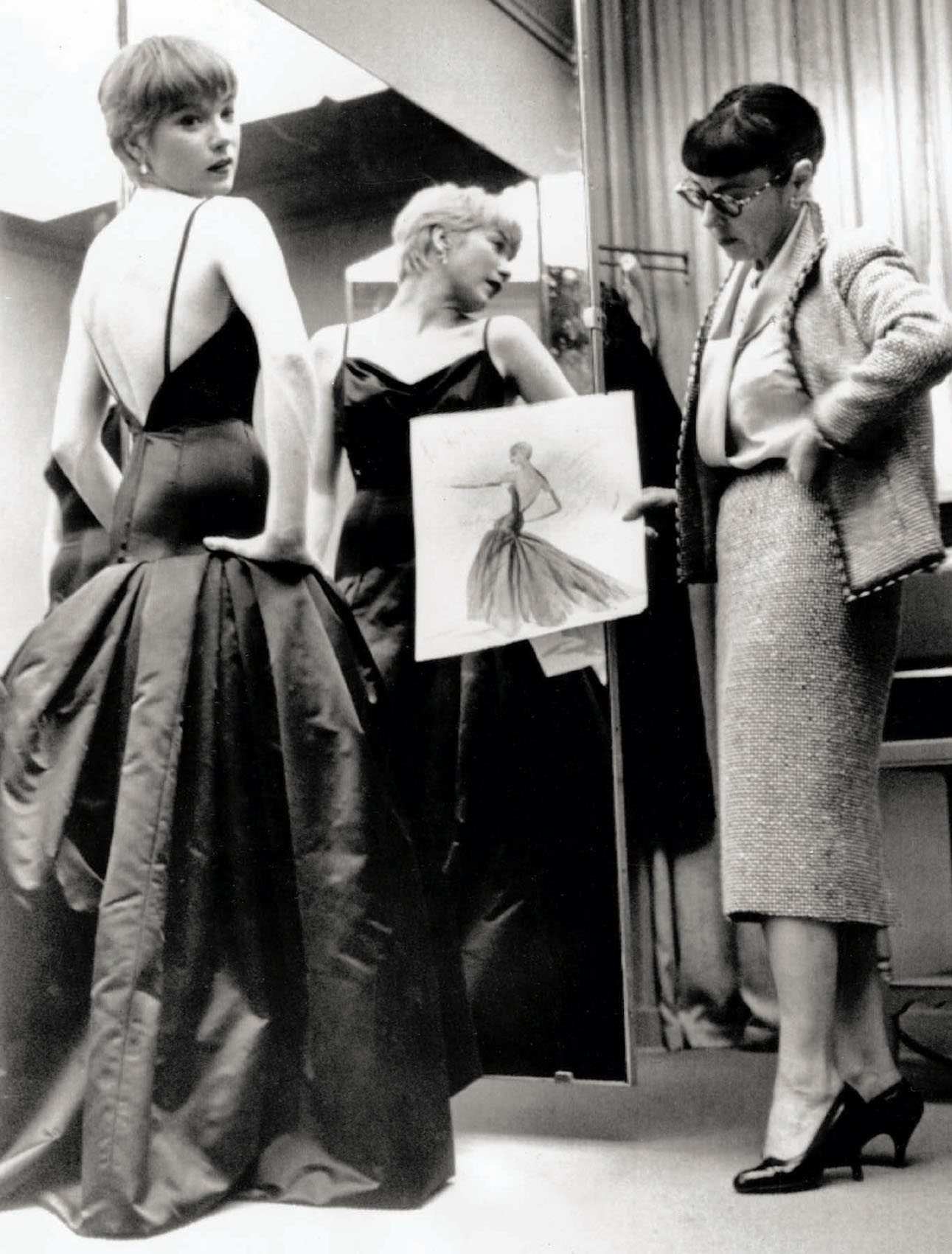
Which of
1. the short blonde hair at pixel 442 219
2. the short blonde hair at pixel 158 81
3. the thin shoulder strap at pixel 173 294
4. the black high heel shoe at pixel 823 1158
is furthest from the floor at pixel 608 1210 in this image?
the short blonde hair at pixel 158 81

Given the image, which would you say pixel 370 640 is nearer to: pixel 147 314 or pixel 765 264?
pixel 147 314

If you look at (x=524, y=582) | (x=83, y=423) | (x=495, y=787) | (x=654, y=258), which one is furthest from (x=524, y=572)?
(x=654, y=258)

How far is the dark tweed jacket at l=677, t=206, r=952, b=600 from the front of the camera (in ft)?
5.66

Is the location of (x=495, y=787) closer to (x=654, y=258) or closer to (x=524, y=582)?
(x=524, y=582)

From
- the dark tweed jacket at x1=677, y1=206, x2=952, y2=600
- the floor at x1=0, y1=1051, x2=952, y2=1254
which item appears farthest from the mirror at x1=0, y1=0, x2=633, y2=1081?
the dark tweed jacket at x1=677, y1=206, x2=952, y2=600

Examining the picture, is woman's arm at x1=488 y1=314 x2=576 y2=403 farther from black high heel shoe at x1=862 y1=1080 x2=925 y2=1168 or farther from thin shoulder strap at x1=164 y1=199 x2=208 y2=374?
black high heel shoe at x1=862 y1=1080 x2=925 y2=1168

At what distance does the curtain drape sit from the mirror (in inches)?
37.9

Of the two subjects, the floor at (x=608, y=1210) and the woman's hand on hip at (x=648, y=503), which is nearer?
the floor at (x=608, y=1210)

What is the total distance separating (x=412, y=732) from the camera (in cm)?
222

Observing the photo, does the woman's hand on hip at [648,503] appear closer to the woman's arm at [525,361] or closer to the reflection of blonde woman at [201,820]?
the woman's arm at [525,361]

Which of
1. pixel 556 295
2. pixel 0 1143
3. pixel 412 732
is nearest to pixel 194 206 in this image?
pixel 556 295

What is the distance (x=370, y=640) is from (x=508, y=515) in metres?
0.30

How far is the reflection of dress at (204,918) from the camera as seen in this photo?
1.69 meters

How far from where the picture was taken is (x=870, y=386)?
5.65 feet
